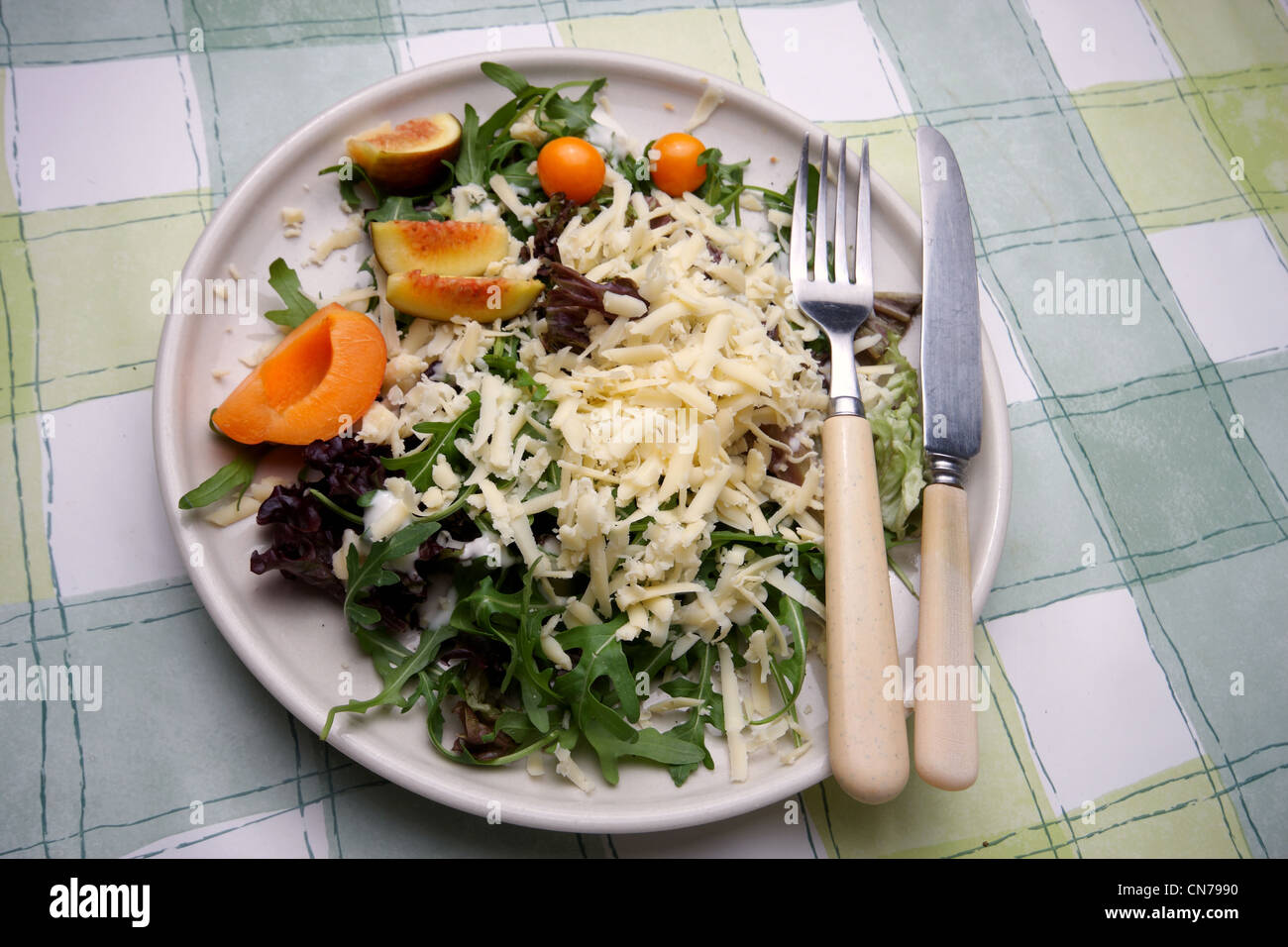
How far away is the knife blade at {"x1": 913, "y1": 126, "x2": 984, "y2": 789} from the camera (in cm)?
173

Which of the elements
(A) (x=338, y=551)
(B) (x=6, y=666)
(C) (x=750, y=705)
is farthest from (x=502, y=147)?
(B) (x=6, y=666)

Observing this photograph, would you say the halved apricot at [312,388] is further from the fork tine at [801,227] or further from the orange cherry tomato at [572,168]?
the fork tine at [801,227]

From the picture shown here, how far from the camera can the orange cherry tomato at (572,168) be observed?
2.15 meters

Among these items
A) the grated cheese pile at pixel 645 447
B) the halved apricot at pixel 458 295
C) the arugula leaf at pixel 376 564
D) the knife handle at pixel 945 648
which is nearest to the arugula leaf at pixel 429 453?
the grated cheese pile at pixel 645 447

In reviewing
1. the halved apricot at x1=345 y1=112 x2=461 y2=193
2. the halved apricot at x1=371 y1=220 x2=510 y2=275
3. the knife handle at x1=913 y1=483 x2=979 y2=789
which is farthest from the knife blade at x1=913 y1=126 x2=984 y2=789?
the halved apricot at x1=345 y1=112 x2=461 y2=193

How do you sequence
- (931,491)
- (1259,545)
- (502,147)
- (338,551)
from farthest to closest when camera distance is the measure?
1. (1259,545)
2. (502,147)
3. (931,491)
4. (338,551)

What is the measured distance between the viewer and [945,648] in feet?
5.90

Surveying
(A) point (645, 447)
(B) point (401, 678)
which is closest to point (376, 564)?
(B) point (401, 678)

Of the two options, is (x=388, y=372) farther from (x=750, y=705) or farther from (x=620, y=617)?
(x=750, y=705)

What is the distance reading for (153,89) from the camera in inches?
97.3

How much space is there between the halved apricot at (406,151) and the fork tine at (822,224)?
2.96 feet

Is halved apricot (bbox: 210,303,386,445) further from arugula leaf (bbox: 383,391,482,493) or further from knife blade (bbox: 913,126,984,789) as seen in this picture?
knife blade (bbox: 913,126,984,789)

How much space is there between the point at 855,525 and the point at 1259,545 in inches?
54.0
